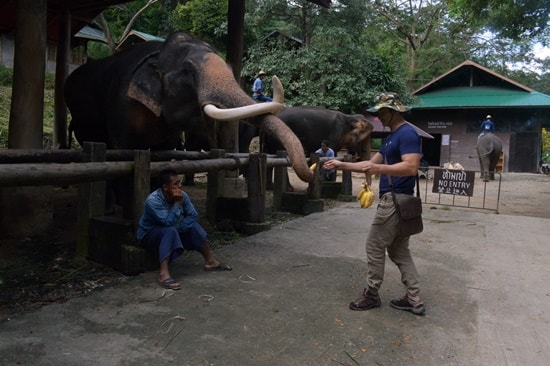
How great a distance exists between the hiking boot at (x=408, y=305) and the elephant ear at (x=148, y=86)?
3.15 meters

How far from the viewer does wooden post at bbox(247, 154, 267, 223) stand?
627 cm

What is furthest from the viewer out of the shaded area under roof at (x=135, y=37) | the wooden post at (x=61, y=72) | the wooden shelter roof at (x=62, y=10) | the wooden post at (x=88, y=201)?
the shaded area under roof at (x=135, y=37)

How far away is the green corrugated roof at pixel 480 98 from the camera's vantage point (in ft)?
71.0

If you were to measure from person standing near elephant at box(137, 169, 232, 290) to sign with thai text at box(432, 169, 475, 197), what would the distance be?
22.3ft

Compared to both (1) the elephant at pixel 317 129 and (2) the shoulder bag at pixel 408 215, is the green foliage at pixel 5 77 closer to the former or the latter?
(1) the elephant at pixel 317 129

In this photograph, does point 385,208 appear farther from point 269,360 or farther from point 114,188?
point 114,188

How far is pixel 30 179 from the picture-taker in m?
3.67

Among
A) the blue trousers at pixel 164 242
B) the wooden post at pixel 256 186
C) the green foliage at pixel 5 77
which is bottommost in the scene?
the blue trousers at pixel 164 242

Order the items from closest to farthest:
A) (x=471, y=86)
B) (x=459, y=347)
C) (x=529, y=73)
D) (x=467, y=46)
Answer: (x=459, y=347) < (x=471, y=86) < (x=467, y=46) < (x=529, y=73)

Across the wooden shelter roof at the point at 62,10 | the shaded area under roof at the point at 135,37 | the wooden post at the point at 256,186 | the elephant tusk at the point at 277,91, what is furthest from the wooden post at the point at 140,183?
the shaded area under roof at the point at 135,37

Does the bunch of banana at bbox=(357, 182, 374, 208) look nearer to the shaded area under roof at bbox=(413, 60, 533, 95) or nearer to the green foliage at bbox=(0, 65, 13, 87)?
the green foliage at bbox=(0, 65, 13, 87)

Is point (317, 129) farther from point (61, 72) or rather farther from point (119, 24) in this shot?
point (119, 24)

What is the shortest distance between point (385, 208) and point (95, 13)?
381 inches

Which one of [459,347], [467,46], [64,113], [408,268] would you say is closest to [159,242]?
[408,268]
